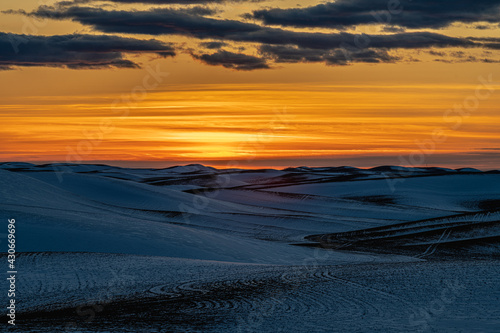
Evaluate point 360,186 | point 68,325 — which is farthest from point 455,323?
point 360,186

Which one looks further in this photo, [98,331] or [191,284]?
[191,284]

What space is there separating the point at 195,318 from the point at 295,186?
78793mm

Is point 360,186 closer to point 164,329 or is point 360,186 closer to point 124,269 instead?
point 124,269

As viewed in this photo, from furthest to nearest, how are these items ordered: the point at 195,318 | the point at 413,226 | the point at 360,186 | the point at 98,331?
the point at 360,186
the point at 413,226
the point at 195,318
the point at 98,331

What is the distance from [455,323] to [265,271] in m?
10.6

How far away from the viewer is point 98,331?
12.5 meters

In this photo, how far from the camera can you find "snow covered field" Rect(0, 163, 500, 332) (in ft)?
45.1

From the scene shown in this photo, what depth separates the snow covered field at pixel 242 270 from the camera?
13.7 m

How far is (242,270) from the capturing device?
75.5 feet

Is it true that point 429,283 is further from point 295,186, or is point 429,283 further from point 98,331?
point 295,186

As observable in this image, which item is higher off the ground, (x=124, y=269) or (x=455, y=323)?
(x=455, y=323)

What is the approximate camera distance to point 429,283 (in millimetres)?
18984

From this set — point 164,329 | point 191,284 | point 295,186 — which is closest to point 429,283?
point 191,284

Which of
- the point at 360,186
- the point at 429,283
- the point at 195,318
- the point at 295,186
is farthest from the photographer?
the point at 295,186
